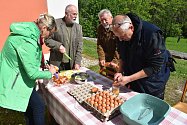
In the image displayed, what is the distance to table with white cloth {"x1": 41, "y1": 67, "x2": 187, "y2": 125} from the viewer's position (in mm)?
1849

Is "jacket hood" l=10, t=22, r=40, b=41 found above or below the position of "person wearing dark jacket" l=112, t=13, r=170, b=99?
above

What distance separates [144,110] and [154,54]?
1.82 feet

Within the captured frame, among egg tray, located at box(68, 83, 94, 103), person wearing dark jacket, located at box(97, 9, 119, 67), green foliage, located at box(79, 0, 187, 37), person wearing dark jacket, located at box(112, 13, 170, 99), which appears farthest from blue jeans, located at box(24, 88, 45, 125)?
green foliage, located at box(79, 0, 187, 37)

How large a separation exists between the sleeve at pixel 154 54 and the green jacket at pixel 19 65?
1.07 meters

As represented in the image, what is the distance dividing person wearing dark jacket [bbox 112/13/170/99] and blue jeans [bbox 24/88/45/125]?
2.87 feet

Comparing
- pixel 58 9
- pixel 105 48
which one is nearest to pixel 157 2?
pixel 58 9

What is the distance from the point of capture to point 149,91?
2293 millimetres

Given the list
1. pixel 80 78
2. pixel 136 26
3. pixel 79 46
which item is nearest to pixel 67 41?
pixel 79 46

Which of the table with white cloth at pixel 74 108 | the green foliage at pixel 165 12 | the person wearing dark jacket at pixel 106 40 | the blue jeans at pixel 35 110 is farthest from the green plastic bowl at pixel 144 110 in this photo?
the green foliage at pixel 165 12

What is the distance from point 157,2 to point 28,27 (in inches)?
1213

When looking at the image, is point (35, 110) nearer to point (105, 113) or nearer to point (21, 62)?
point (21, 62)

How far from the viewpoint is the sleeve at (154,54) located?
81.5 inches

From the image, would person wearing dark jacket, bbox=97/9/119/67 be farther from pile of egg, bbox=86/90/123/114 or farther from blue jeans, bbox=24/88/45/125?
blue jeans, bbox=24/88/45/125

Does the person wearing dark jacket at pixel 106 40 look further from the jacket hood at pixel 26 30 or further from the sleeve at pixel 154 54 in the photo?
the jacket hood at pixel 26 30
